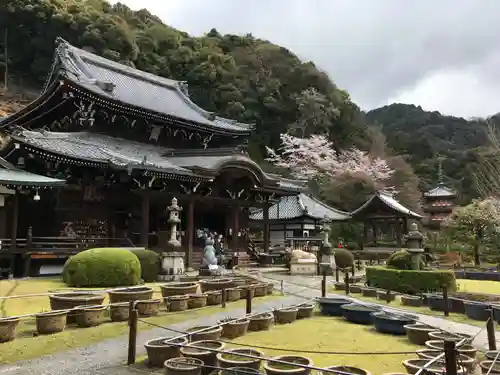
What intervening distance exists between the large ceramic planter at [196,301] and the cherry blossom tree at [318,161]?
131 ft

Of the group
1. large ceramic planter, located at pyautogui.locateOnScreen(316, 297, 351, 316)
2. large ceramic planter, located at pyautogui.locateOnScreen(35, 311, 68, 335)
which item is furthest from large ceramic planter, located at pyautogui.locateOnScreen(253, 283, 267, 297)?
large ceramic planter, located at pyautogui.locateOnScreen(35, 311, 68, 335)

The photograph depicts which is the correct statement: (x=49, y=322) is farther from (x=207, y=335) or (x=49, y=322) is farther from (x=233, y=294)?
(x=233, y=294)

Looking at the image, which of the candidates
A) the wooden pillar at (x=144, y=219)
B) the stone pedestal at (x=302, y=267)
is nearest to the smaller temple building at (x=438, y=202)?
the stone pedestal at (x=302, y=267)

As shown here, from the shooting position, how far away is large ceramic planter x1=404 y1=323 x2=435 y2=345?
9.30 meters

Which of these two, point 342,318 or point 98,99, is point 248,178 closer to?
point 98,99

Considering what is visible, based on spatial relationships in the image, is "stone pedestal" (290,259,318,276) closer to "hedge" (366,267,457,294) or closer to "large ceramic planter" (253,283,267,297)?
"hedge" (366,267,457,294)

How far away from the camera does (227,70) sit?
6184 centimetres

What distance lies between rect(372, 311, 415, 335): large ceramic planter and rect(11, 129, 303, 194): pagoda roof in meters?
12.4

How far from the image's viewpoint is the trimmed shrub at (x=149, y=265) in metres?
17.2

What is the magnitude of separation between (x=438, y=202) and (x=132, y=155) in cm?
4477

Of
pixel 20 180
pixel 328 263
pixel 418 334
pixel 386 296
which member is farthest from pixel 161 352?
pixel 328 263

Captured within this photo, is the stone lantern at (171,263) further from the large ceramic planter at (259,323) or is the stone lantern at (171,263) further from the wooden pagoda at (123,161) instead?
the large ceramic planter at (259,323)

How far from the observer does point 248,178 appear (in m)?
25.2

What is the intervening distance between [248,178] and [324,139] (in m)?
30.9
